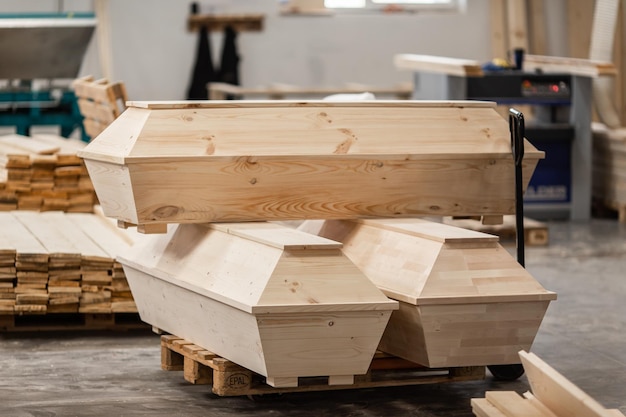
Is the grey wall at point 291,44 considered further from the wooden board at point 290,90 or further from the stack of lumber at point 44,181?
the stack of lumber at point 44,181

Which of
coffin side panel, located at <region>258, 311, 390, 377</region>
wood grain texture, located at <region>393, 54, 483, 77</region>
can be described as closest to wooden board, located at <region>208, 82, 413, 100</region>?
wood grain texture, located at <region>393, 54, 483, 77</region>

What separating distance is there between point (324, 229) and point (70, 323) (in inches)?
66.2

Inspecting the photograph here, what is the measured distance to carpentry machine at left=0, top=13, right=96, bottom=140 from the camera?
10.5 m

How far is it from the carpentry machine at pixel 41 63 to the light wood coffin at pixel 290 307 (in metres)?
6.20

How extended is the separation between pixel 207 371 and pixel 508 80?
6.08 meters

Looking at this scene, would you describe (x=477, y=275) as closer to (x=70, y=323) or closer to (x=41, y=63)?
(x=70, y=323)

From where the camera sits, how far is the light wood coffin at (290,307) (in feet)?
13.6

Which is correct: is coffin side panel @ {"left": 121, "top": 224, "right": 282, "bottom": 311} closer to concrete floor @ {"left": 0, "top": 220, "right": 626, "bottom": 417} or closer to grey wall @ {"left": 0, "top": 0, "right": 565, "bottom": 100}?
concrete floor @ {"left": 0, "top": 220, "right": 626, "bottom": 417}

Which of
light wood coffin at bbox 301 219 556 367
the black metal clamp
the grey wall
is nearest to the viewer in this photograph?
light wood coffin at bbox 301 219 556 367

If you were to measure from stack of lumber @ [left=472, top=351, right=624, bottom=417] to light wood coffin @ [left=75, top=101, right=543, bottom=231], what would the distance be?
1.22m

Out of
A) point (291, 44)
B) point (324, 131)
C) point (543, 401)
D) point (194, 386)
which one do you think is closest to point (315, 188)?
point (324, 131)

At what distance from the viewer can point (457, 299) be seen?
14.2ft

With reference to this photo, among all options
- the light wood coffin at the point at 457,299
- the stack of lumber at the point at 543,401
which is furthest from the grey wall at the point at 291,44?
the stack of lumber at the point at 543,401

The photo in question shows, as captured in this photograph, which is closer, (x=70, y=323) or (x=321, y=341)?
(x=321, y=341)
